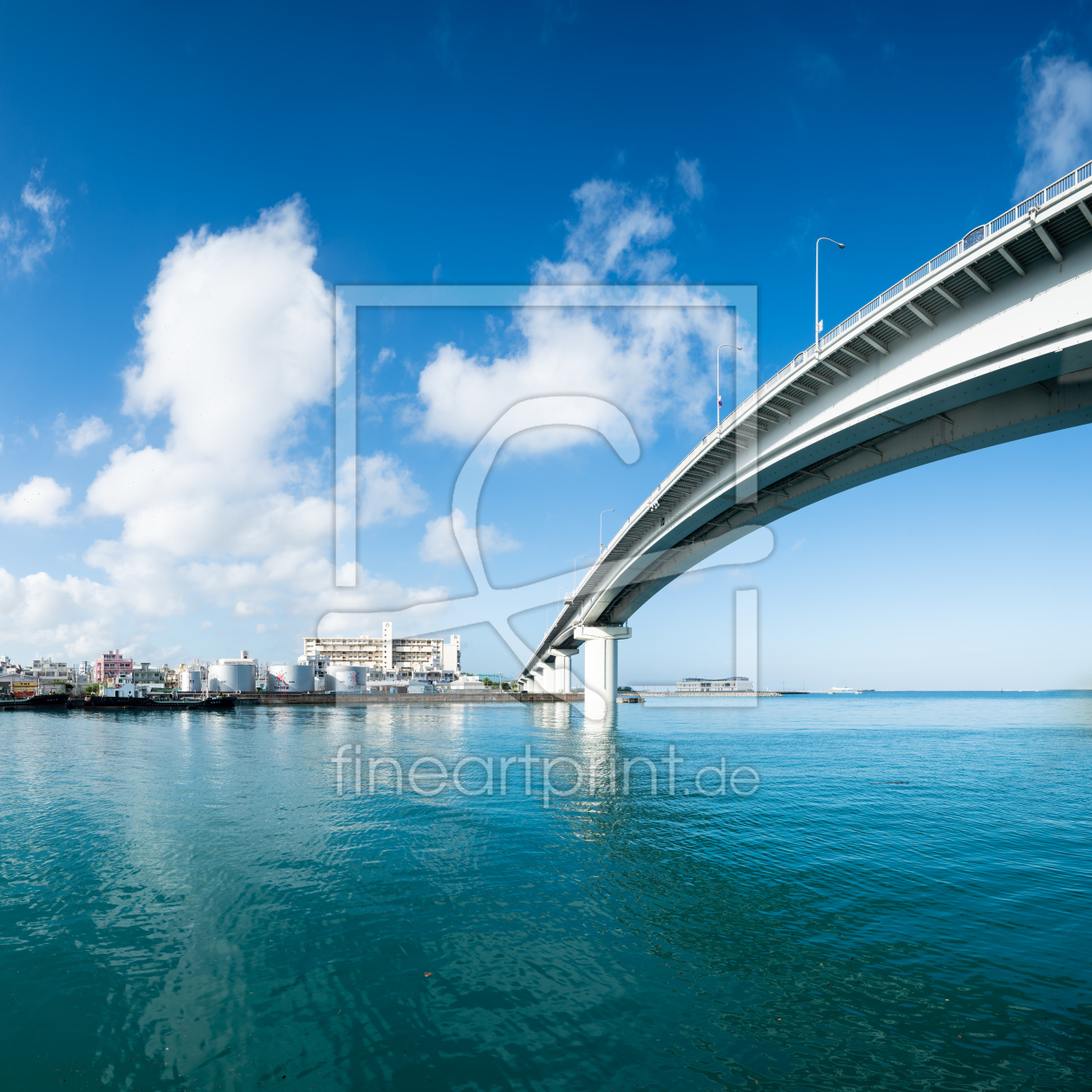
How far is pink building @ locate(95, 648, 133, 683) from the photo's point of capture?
16375cm

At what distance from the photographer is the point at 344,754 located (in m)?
36.7

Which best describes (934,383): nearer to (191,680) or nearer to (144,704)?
(144,704)

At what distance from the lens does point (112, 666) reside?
540 ft

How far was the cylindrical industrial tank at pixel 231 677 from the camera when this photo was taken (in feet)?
391

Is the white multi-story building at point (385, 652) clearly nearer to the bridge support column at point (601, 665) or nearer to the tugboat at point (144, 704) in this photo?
the tugboat at point (144, 704)

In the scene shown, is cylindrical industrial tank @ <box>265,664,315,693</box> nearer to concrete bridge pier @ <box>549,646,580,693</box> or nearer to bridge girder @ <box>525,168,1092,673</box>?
concrete bridge pier @ <box>549,646,580,693</box>

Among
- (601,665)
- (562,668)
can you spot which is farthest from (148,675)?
(601,665)

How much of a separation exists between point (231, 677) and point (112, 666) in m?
71.9

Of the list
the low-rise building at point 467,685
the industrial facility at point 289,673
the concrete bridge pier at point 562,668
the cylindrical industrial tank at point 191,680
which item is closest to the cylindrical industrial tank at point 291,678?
the industrial facility at point 289,673

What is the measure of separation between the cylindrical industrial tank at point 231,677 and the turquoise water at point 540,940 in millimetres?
103608

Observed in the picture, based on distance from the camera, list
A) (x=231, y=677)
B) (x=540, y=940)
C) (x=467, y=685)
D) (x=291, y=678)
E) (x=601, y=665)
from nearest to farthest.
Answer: (x=540, y=940)
(x=601, y=665)
(x=231, y=677)
(x=291, y=678)
(x=467, y=685)

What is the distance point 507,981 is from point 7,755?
42894mm

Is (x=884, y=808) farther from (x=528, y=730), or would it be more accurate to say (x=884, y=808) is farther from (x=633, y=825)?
(x=528, y=730)

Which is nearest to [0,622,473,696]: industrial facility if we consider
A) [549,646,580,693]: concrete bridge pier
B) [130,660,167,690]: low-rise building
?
[130,660,167,690]: low-rise building
